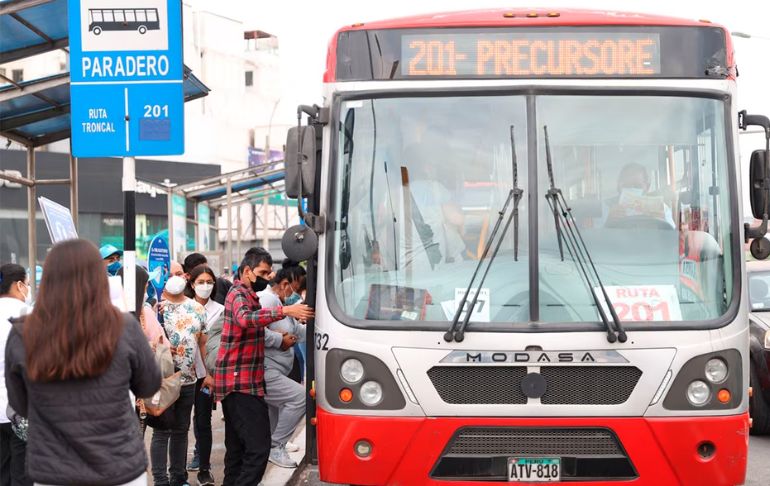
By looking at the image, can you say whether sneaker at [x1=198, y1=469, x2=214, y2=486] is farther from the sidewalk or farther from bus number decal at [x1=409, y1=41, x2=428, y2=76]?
bus number decal at [x1=409, y1=41, x2=428, y2=76]

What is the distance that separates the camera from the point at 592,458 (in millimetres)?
5879

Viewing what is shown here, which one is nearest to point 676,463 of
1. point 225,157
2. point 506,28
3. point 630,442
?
point 630,442

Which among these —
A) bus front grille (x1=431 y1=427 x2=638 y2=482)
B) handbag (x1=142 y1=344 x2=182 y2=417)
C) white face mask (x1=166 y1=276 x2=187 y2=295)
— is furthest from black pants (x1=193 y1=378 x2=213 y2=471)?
bus front grille (x1=431 y1=427 x2=638 y2=482)

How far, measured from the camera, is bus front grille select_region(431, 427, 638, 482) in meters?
5.86

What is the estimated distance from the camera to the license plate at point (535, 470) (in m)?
5.84

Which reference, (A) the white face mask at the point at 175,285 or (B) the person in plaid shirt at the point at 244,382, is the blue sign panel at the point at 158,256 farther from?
(B) the person in plaid shirt at the point at 244,382

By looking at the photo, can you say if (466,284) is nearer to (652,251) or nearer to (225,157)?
(652,251)

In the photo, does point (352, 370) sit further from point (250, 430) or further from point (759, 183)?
point (759, 183)

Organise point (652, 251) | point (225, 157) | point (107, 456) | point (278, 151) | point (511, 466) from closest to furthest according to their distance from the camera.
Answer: point (107, 456), point (511, 466), point (652, 251), point (225, 157), point (278, 151)

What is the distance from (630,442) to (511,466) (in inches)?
26.8

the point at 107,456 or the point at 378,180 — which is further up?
the point at 378,180

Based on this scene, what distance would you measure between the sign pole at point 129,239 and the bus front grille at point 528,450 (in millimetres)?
2077

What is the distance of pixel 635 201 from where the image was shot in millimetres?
6316

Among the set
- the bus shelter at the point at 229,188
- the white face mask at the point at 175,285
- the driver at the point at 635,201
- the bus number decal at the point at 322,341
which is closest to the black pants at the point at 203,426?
the white face mask at the point at 175,285
